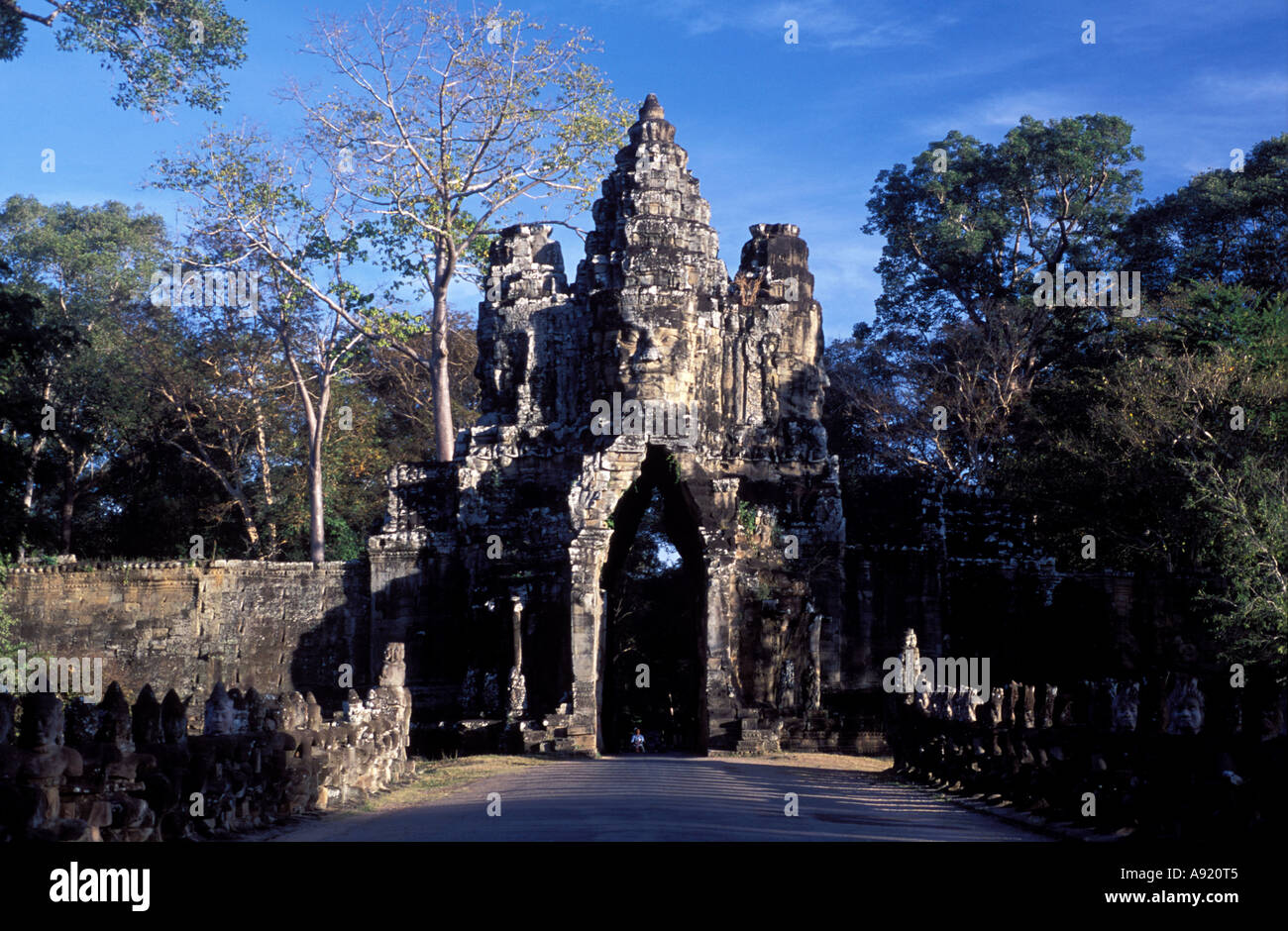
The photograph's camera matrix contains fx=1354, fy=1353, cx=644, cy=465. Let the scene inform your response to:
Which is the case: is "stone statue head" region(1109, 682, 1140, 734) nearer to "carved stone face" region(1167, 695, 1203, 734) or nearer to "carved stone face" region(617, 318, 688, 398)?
"carved stone face" region(1167, 695, 1203, 734)

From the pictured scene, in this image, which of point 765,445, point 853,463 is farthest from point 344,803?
point 853,463

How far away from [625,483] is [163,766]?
16.5 metres

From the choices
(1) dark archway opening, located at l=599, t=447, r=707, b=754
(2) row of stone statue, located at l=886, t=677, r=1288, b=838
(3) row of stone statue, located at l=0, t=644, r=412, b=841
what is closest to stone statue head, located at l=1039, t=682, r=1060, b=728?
(2) row of stone statue, located at l=886, t=677, r=1288, b=838

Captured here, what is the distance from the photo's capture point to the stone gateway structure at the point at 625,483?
2494 centimetres

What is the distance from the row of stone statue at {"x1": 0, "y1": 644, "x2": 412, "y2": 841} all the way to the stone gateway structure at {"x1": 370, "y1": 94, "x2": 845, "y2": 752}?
1000cm

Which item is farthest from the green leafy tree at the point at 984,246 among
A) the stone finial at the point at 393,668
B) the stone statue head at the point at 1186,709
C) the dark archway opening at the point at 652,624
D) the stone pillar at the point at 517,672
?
the stone statue head at the point at 1186,709

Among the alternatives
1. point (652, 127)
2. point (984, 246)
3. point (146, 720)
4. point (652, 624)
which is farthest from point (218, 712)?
point (984, 246)

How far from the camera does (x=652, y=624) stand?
35562mm

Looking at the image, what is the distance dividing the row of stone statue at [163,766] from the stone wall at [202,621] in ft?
42.9

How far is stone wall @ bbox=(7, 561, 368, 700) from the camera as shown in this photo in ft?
88.9

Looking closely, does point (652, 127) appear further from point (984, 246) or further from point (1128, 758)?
point (1128, 758)
